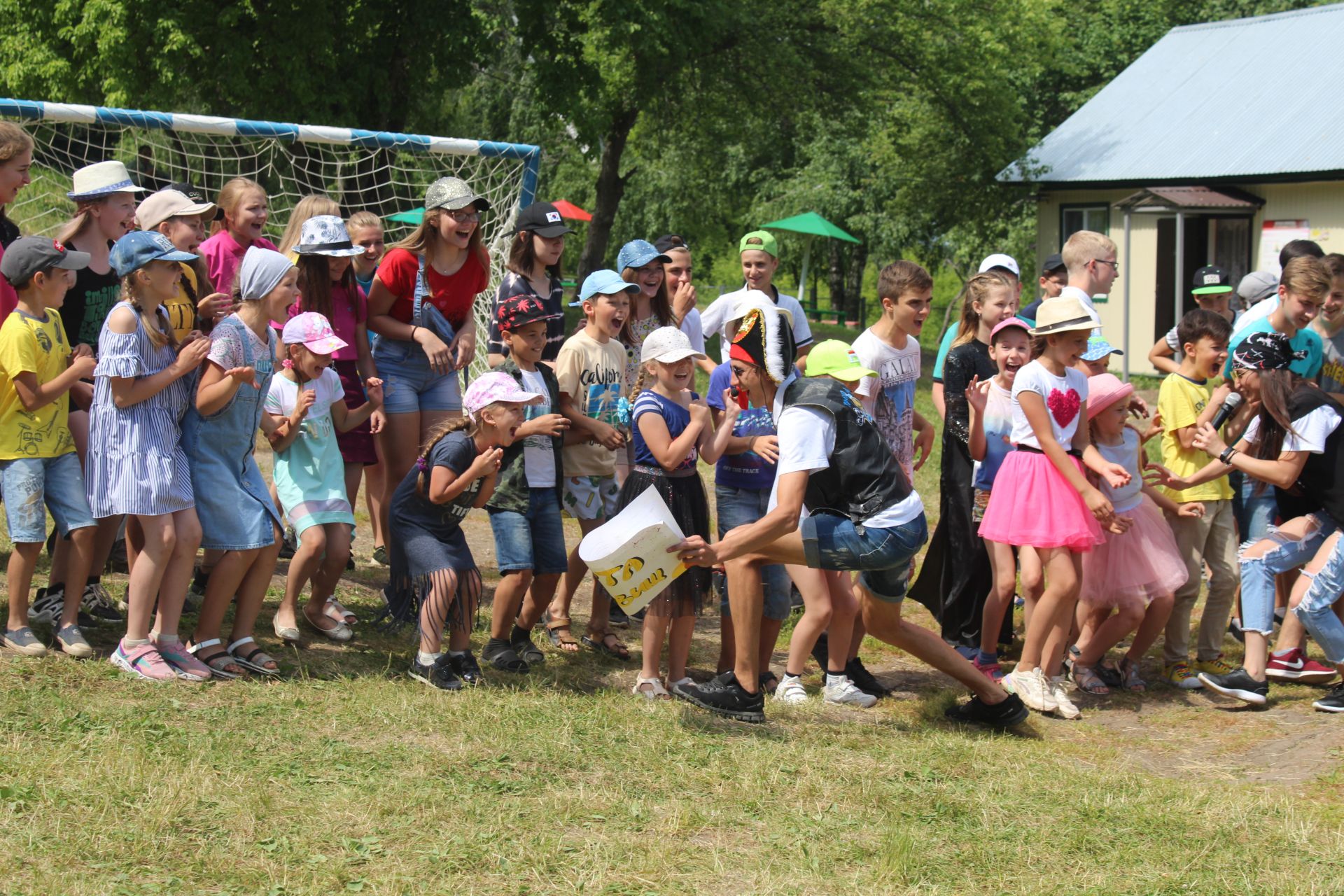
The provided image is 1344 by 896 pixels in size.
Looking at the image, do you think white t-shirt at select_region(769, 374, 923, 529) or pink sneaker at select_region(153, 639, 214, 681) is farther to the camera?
pink sneaker at select_region(153, 639, 214, 681)

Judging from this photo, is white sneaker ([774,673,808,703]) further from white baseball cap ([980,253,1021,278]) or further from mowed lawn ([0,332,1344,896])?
white baseball cap ([980,253,1021,278])

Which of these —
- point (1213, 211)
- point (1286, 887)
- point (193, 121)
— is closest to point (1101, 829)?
point (1286, 887)

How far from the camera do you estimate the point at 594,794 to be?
4320 millimetres

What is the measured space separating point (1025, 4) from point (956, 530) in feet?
71.6

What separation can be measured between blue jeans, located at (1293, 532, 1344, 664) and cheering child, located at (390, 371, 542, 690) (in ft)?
11.7

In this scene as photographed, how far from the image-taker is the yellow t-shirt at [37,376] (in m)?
5.04

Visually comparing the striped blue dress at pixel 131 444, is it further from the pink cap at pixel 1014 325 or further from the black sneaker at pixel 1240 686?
the black sneaker at pixel 1240 686

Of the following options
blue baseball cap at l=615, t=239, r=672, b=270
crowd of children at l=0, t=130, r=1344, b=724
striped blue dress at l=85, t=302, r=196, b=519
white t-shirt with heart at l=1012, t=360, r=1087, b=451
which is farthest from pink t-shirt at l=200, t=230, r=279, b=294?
white t-shirt with heart at l=1012, t=360, r=1087, b=451

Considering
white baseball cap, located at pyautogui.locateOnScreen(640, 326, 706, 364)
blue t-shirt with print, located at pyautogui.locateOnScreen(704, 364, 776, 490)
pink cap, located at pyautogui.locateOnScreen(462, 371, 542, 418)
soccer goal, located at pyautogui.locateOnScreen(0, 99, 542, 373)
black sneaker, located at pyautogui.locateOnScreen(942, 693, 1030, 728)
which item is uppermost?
soccer goal, located at pyautogui.locateOnScreen(0, 99, 542, 373)

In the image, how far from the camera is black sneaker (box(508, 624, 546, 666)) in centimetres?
594

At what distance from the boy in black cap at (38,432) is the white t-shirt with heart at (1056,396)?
3.89m

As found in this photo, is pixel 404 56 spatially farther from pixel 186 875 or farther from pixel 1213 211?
pixel 186 875

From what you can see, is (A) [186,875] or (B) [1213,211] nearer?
(A) [186,875]

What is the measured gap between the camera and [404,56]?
60.6 feet
